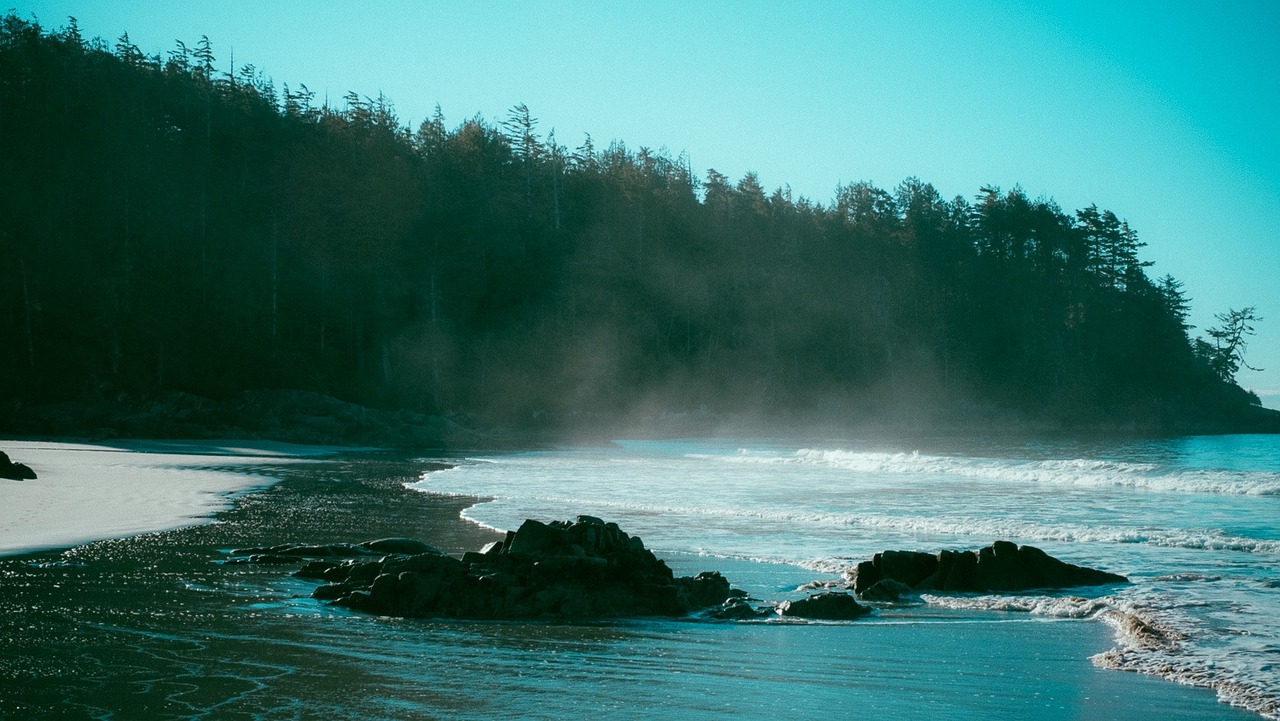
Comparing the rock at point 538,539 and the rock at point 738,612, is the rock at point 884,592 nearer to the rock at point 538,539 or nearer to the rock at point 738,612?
the rock at point 738,612

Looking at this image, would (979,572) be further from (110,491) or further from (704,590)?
(110,491)

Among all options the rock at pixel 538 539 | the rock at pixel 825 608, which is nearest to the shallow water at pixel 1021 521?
the rock at pixel 825 608

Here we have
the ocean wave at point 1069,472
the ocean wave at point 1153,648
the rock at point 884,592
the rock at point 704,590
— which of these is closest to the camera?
the ocean wave at point 1153,648

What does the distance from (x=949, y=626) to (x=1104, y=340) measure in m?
80.2

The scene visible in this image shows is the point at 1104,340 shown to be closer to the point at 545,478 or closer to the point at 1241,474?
the point at 1241,474

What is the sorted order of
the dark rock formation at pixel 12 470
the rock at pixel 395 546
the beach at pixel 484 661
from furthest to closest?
1. the dark rock formation at pixel 12 470
2. the rock at pixel 395 546
3. the beach at pixel 484 661

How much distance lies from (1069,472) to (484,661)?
67.5ft

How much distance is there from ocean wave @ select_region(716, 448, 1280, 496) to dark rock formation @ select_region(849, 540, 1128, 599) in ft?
39.4

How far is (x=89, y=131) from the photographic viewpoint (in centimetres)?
5031

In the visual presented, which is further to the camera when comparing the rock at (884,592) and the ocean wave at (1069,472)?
the ocean wave at (1069,472)

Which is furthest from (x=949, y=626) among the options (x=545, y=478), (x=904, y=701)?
(x=545, y=478)

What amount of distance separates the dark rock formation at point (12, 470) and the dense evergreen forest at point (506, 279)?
23.9 meters

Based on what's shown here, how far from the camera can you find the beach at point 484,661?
4859 millimetres

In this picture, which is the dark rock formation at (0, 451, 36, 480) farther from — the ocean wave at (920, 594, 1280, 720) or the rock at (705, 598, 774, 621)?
the ocean wave at (920, 594, 1280, 720)
